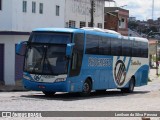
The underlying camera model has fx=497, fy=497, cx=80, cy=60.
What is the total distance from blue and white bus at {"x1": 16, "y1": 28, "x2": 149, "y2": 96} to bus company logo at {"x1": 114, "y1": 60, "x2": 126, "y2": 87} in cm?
53

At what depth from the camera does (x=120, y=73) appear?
28.3 metres

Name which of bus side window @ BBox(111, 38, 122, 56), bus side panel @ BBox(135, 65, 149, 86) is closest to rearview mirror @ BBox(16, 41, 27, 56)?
bus side window @ BBox(111, 38, 122, 56)

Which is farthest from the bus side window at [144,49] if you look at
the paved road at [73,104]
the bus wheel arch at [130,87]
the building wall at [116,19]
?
the building wall at [116,19]

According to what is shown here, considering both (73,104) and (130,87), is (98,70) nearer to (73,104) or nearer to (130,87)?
(130,87)

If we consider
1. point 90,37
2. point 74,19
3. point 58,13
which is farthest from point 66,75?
point 74,19

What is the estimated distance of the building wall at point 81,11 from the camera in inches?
1916

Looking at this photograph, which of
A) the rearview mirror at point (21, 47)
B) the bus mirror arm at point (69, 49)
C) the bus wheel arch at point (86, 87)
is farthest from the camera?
the bus wheel arch at point (86, 87)

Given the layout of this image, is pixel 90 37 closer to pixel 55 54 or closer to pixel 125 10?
pixel 55 54

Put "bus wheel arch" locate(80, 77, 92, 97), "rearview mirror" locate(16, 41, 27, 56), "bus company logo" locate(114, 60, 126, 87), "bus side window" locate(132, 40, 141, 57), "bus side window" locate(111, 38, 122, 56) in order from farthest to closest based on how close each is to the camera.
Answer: "bus side window" locate(132, 40, 141, 57), "bus company logo" locate(114, 60, 126, 87), "bus side window" locate(111, 38, 122, 56), "bus wheel arch" locate(80, 77, 92, 97), "rearview mirror" locate(16, 41, 27, 56)

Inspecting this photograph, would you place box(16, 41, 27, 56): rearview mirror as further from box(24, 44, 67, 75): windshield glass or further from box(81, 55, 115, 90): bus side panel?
box(81, 55, 115, 90): bus side panel

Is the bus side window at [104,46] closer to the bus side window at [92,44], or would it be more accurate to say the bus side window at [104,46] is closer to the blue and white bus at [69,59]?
the blue and white bus at [69,59]

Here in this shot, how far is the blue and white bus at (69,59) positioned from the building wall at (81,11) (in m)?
22.1

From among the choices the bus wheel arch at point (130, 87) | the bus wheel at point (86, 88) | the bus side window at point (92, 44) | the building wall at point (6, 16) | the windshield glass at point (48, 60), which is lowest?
the bus wheel arch at point (130, 87)

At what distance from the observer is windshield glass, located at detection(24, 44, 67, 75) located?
22031mm
